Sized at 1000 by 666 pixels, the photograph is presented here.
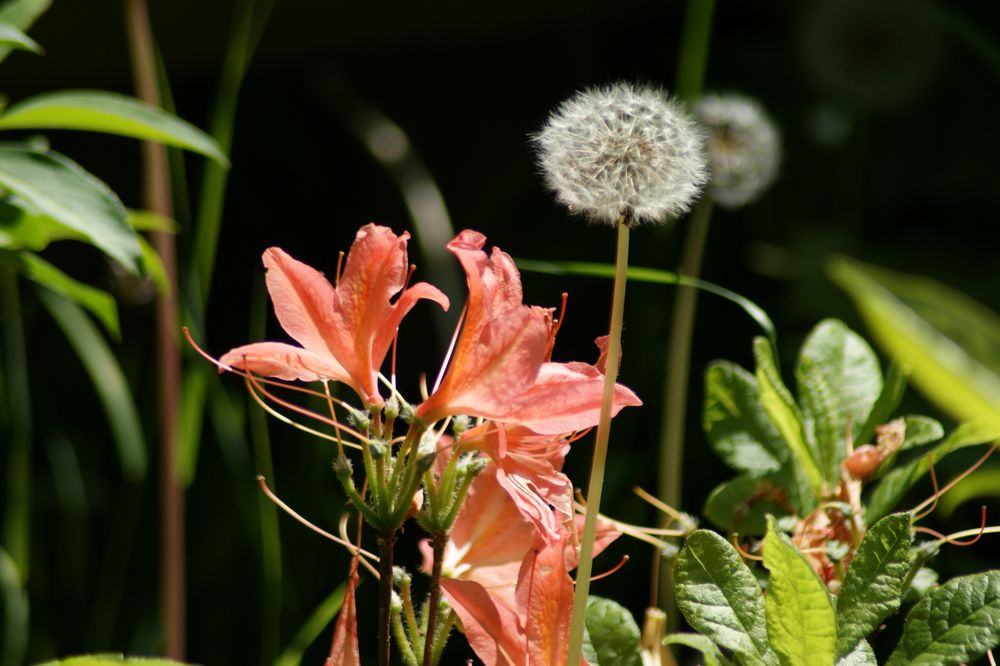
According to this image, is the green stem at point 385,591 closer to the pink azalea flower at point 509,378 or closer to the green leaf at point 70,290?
the pink azalea flower at point 509,378

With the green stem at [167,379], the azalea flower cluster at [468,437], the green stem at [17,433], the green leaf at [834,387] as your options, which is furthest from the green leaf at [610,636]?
the green stem at [17,433]

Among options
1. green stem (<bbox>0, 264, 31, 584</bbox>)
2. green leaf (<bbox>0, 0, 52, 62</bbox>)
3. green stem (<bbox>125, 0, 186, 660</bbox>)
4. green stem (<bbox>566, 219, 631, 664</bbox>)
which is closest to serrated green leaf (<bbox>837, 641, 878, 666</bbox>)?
green stem (<bbox>566, 219, 631, 664</bbox>)

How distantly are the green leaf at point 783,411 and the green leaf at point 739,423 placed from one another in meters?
0.02

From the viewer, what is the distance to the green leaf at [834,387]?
1.65 ft

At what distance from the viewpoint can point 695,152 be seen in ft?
1.39

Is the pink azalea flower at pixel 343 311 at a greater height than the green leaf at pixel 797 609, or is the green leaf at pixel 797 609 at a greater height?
the pink azalea flower at pixel 343 311

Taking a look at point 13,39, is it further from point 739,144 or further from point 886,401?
point 739,144

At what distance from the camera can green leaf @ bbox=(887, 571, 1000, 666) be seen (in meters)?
0.37

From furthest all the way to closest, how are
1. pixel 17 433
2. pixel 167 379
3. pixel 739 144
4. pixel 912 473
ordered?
pixel 739 144 < pixel 17 433 < pixel 167 379 < pixel 912 473

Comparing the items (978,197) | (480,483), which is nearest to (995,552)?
(978,197)

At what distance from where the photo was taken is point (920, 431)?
0.49 metres

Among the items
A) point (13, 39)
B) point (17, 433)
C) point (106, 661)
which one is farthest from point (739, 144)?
point (106, 661)

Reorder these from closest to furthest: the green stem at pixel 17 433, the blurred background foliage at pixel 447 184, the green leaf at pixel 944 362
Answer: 1. the green leaf at pixel 944 362
2. the green stem at pixel 17 433
3. the blurred background foliage at pixel 447 184

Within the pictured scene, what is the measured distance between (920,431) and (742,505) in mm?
81
